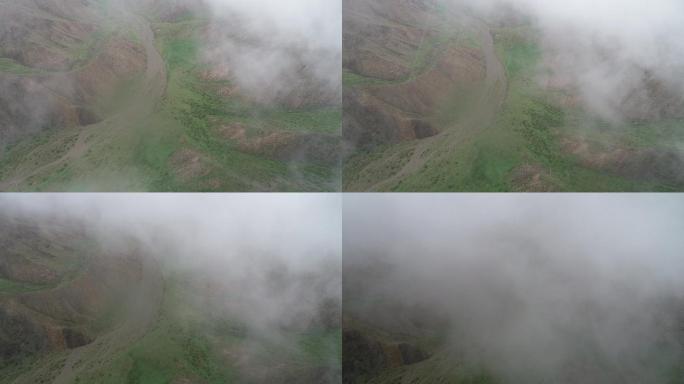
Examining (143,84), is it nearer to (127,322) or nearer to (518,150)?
(127,322)

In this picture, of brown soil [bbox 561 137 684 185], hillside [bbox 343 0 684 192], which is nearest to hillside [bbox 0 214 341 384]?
hillside [bbox 343 0 684 192]

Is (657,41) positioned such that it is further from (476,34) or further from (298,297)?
(298,297)

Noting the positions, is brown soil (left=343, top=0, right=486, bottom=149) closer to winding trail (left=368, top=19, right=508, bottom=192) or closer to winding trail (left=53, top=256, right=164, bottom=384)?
winding trail (left=368, top=19, right=508, bottom=192)

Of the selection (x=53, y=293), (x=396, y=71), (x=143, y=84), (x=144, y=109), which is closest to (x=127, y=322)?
(x=53, y=293)

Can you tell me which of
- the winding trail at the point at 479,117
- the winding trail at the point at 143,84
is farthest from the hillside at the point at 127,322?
the winding trail at the point at 479,117

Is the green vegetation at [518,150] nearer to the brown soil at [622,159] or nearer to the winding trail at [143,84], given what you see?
the brown soil at [622,159]

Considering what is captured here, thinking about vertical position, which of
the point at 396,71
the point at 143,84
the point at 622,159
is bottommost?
the point at 143,84

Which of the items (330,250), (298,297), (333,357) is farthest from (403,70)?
(333,357)
